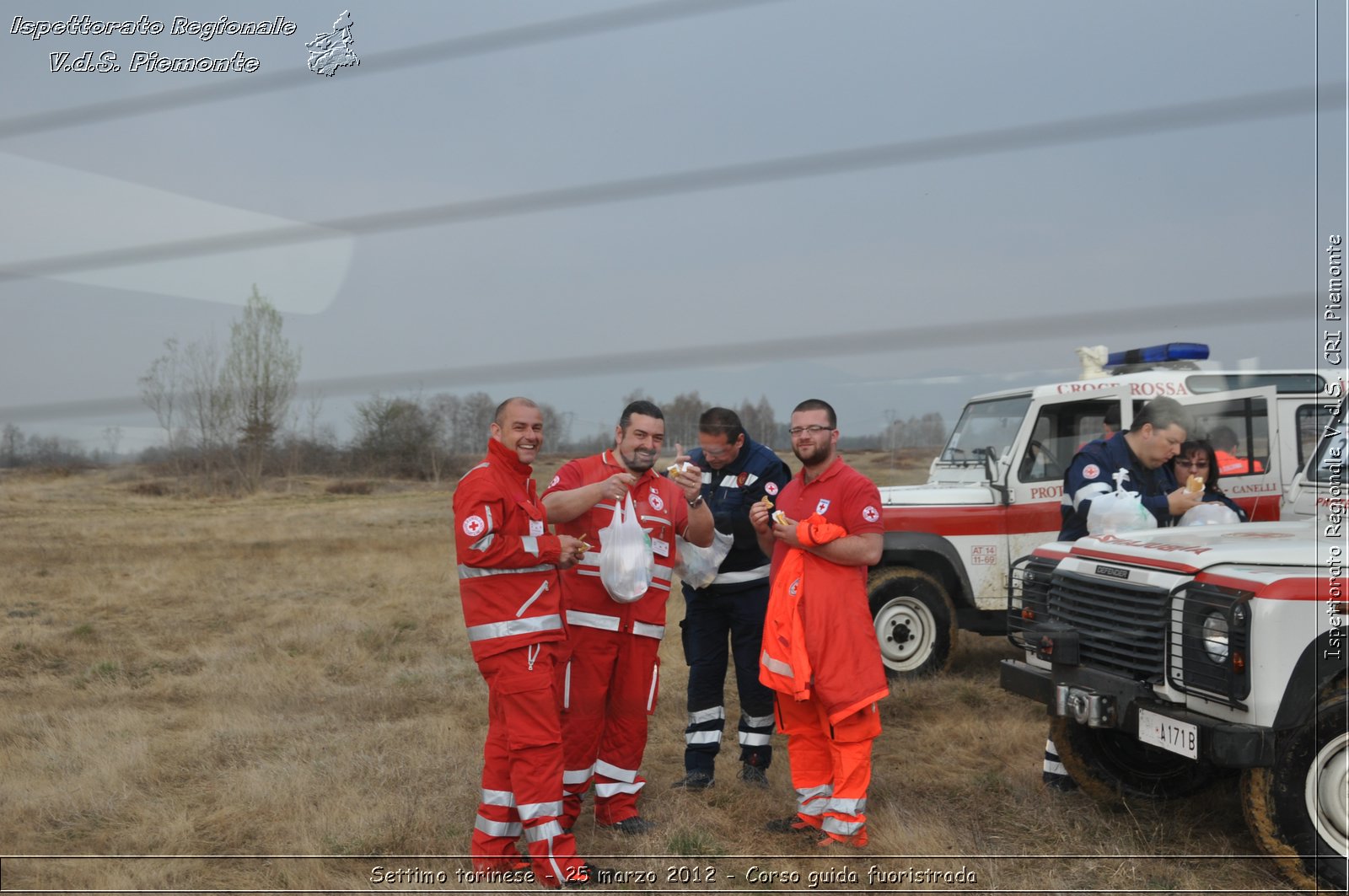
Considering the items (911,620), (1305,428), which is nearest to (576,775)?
(911,620)

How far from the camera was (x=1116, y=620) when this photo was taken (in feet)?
13.8

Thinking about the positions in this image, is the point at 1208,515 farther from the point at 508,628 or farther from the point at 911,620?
the point at 508,628

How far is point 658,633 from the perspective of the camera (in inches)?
183

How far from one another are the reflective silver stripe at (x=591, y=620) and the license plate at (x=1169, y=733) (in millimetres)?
2221

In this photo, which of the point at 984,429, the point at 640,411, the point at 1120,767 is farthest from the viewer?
the point at 984,429

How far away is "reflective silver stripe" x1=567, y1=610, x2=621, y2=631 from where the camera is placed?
450 cm

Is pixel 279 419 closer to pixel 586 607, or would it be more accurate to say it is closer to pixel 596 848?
pixel 586 607

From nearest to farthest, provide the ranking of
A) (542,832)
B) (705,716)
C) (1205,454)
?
(542,832), (705,716), (1205,454)

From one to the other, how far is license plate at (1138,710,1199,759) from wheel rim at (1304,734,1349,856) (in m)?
0.40

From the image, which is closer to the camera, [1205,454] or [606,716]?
[606,716]

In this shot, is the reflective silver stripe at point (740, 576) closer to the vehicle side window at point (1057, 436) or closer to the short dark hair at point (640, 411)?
the short dark hair at point (640, 411)

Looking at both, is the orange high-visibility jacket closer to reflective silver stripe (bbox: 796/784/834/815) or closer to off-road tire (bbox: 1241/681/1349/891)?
reflective silver stripe (bbox: 796/784/834/815)

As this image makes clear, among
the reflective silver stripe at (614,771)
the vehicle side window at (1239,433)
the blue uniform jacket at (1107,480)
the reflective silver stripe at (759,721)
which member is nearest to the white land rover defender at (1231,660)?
the blue uniform jacket at (1107,480)

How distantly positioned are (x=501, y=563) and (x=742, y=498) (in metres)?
1.73
